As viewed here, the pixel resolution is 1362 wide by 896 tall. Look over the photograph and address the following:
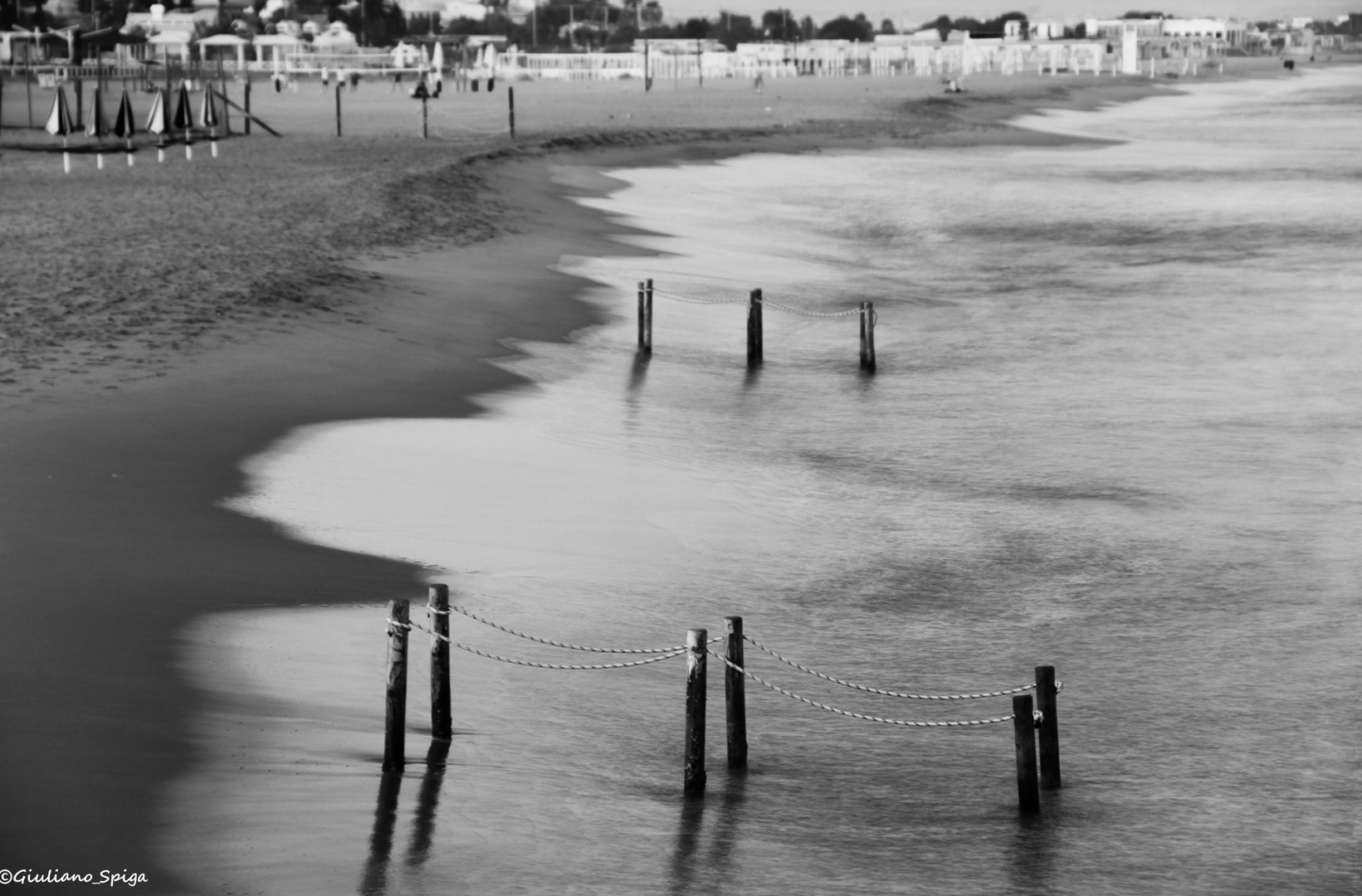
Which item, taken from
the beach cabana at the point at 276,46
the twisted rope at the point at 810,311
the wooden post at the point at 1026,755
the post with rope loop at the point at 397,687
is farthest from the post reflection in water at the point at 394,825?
the beach cabana at the point at 276,46

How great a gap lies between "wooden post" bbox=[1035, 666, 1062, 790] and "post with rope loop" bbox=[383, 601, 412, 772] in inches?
165

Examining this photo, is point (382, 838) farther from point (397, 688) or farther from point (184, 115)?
point (184, 115)

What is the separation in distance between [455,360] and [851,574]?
10.1m

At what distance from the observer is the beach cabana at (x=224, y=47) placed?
122019 millimetres

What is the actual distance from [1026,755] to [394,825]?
13.4 feet

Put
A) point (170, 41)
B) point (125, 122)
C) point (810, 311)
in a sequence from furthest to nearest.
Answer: point (170, 41) < point (125, 122) < point (810, 311)

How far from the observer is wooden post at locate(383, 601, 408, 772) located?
1205cm

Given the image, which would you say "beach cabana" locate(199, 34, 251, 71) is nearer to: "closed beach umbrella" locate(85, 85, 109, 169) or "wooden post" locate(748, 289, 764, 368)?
"closed beach umbrella" locate(85, 85, 109, 169)

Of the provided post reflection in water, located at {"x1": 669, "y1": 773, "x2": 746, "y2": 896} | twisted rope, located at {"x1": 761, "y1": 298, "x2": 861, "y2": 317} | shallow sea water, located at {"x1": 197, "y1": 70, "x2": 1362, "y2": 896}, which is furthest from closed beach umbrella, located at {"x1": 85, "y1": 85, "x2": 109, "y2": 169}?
post reflection in water, located at {"x1": 669, "y1": 773, "x2": 746, "y2": 896}

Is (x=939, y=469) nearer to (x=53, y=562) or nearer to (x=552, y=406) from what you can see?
(x=552, y=406)

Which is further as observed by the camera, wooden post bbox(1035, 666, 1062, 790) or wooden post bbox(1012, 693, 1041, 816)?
wooden post bbox(1035, 666, 1062, 790)

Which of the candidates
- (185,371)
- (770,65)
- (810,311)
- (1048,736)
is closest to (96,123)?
(810,311)

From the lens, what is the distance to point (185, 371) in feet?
74.6

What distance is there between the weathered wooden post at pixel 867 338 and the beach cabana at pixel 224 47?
306ft
